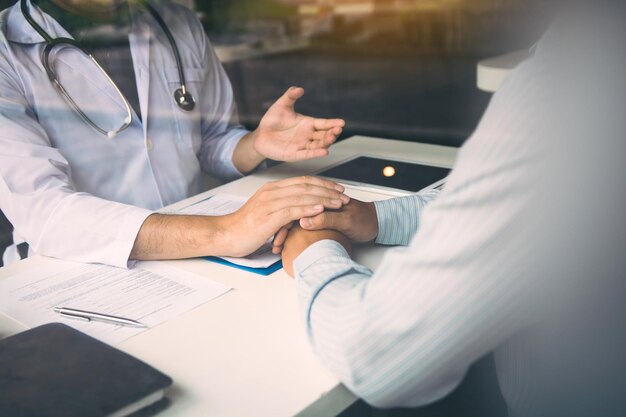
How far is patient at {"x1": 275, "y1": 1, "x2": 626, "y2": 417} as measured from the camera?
1.41 feet

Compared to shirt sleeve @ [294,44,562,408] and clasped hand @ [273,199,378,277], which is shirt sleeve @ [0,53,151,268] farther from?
shirt sleeve @ [294,44,562,408]

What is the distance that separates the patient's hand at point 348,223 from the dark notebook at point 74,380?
0.30 metres

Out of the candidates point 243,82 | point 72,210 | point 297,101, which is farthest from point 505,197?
point 243,82

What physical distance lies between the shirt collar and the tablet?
58cm

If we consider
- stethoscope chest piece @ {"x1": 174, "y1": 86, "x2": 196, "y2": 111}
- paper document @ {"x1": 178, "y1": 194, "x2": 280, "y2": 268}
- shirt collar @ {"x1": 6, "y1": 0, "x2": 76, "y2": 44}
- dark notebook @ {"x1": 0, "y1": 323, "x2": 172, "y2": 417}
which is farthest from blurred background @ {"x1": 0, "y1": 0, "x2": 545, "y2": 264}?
dark notebook @ {"x1": 0, "y1": 323, "x2": 172, "y2": 417}

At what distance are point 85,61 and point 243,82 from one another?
660mm

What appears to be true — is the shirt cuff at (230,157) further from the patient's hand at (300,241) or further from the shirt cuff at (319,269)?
the shirt cuff at (319,269)

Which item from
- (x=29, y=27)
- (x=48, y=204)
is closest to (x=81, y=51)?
(x=29, y=27)

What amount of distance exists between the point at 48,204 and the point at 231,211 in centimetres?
30

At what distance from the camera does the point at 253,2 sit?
138 cm

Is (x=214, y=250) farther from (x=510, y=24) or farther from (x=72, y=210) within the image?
(x=510, y=24)

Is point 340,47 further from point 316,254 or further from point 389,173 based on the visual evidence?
point 316,254

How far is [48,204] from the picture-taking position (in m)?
0.94

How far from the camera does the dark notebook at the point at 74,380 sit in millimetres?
467
